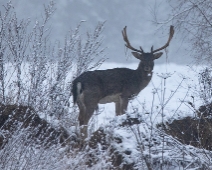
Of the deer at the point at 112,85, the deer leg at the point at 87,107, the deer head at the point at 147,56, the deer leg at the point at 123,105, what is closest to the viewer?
the deer leg at the point at 87,107

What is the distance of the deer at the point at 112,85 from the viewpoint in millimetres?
9891

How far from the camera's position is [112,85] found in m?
10.5

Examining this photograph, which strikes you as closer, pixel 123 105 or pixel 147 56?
pixel 123 105

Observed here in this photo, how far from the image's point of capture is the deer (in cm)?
989

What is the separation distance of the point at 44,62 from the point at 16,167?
6.78 meters

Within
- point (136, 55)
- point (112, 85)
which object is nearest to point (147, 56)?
point (136, 55)

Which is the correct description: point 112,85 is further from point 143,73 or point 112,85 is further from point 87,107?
point 143,73

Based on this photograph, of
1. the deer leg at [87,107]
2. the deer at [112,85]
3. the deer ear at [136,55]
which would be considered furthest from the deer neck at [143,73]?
the deer leg at [87,107]

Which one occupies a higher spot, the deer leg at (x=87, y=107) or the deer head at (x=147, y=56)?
the deer head at (x=147, y=56)

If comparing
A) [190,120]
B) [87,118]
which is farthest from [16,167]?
→ [87,118]

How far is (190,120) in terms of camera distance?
7551mm

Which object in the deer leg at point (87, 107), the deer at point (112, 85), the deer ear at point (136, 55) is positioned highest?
the deer ear at point (136, 55)

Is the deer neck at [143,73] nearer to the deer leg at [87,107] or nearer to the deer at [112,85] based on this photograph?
the deer at [112,85]

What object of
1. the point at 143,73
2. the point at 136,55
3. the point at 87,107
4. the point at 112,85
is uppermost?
the point at 136,55
